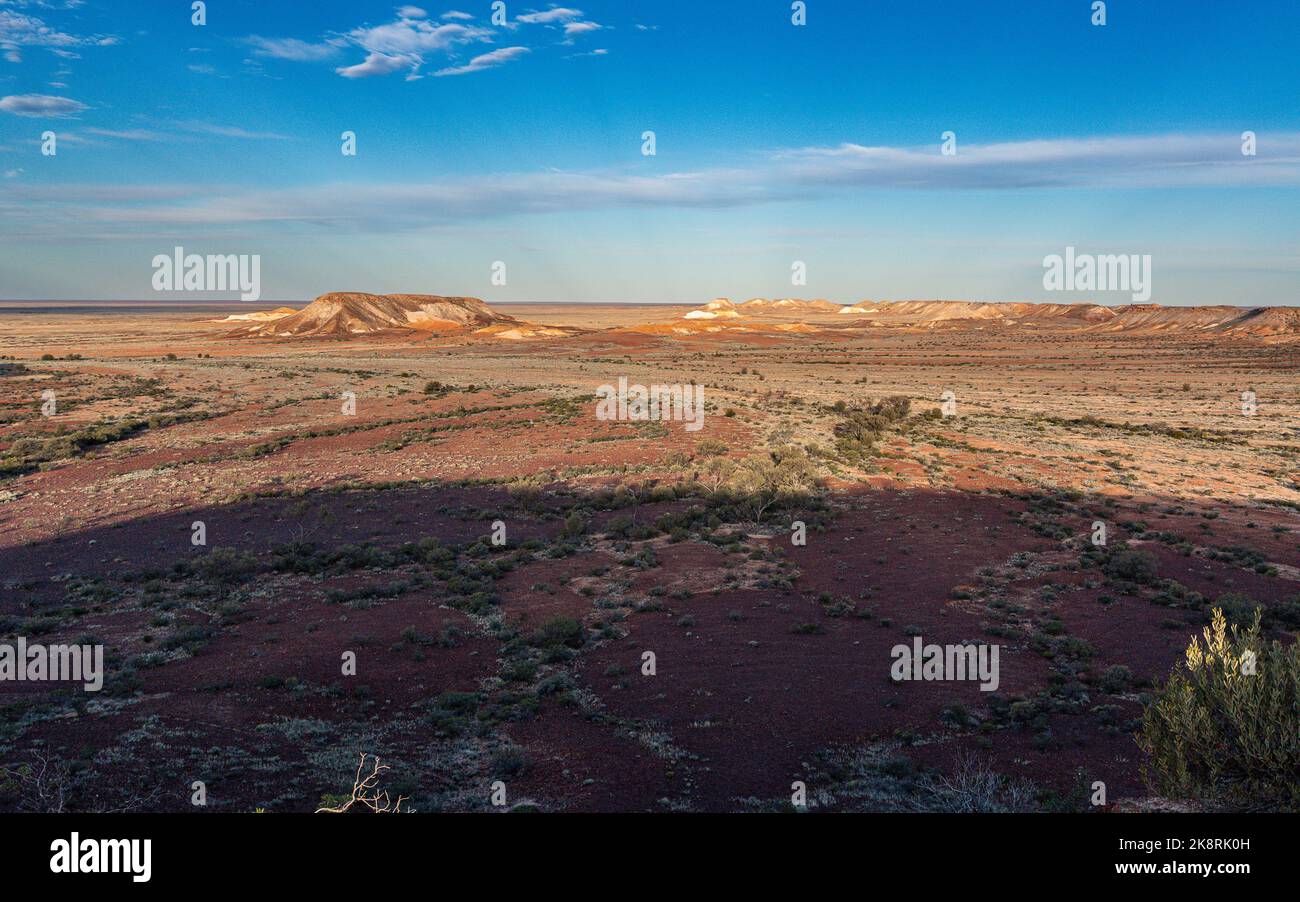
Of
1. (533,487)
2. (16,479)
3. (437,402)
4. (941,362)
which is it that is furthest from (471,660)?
(941,362)

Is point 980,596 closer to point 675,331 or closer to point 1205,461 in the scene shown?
point 1205,461

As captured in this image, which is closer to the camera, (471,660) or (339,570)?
(471,660)

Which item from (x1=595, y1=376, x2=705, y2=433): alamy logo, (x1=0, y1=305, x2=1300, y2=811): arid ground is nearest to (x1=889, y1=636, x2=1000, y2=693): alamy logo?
(x1=0, y1=305, x2=1300, y2=811): arid ground

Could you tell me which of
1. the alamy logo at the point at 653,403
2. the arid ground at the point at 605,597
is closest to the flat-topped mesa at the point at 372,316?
the alamy logo at the point at 653,403
